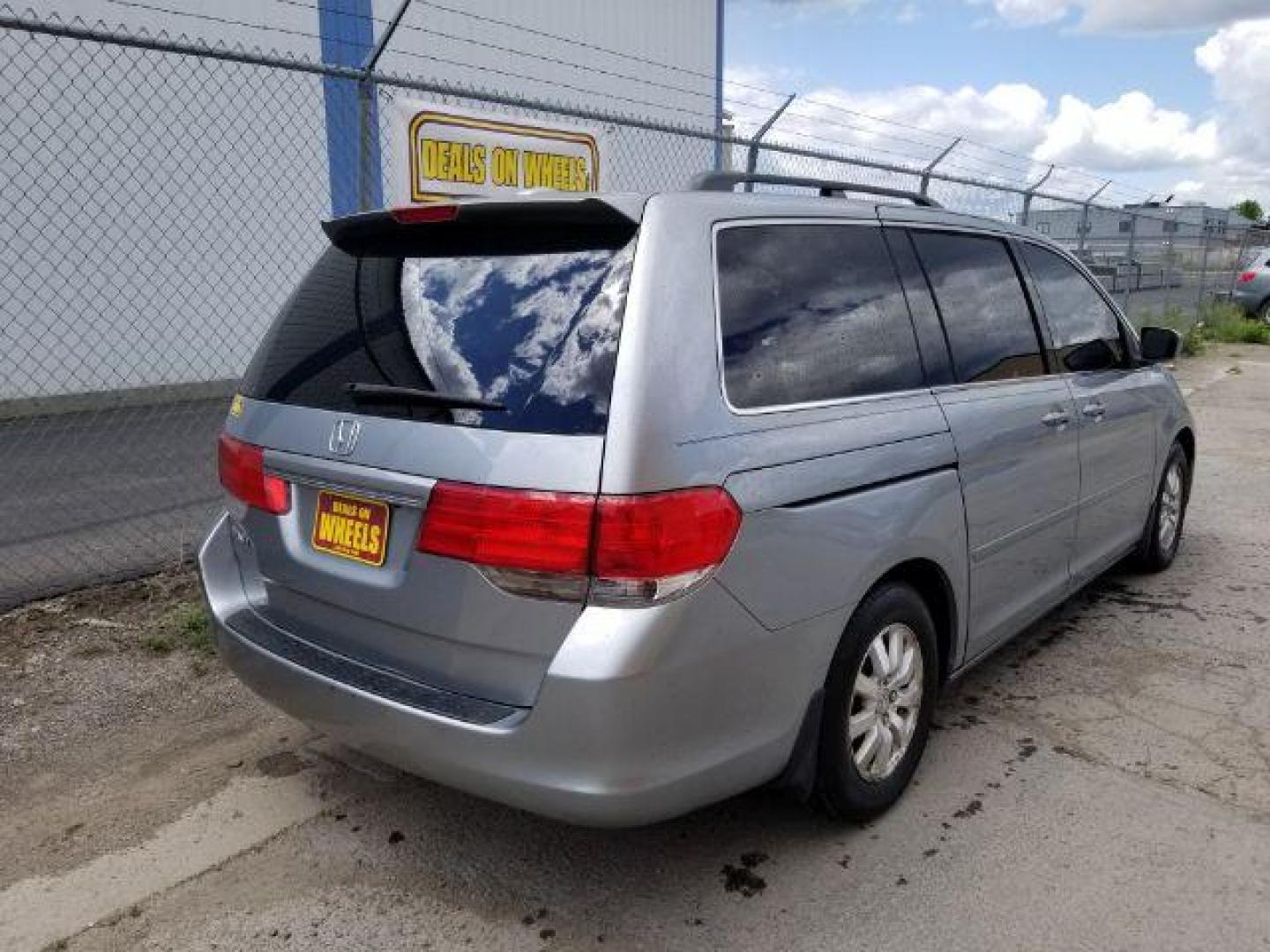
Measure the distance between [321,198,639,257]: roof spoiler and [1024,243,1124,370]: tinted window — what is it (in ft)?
7.42

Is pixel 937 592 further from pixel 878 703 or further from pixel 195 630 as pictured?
pixel 195 630

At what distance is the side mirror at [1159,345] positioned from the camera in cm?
484

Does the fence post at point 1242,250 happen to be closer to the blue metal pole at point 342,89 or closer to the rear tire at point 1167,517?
the blue metal pole at point 342,89

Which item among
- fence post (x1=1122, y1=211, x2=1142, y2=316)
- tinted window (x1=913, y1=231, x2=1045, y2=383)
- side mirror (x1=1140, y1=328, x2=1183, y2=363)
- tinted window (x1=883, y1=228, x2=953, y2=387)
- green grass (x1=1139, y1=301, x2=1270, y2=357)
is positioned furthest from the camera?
green grass (x1=1139, y1=301, x2=1270, y2=357)

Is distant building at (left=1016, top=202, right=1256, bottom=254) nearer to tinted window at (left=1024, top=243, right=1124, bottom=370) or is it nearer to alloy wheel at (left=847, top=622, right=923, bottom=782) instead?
tinted window at (left=1024, top=243, right=1124, bottom=370)

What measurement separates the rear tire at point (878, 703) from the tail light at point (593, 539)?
653mm

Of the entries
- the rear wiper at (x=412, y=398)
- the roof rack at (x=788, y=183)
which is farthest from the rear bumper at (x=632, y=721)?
the roof rack at (x=788, y=183)

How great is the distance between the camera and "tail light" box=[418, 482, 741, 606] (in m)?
2.24

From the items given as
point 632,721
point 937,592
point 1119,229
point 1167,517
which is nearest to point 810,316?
point 937,592

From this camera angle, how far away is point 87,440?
8.82m

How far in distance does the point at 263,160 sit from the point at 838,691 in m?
9.55

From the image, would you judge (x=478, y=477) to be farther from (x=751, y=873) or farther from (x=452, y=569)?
(x=751, y=873)

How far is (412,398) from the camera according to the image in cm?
253

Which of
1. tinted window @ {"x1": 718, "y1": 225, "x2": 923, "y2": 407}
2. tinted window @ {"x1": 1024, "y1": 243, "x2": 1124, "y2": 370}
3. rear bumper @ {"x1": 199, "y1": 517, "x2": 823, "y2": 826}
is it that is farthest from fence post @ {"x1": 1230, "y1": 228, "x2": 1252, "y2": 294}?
rear bumper @ {"x1": 199, "y1": 517, "x2": 823, "y2": 826}
